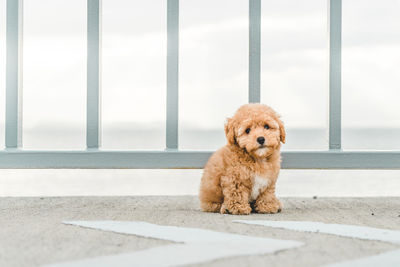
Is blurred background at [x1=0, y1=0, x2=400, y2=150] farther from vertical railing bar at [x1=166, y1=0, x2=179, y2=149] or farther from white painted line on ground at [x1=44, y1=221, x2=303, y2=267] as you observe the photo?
white painted line on ground at [x1=44, y1=221, x2=303, y2=267]

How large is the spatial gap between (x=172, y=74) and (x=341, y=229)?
Result: 110cm

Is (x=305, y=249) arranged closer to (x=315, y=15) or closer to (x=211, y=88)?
(x=211, y=88)

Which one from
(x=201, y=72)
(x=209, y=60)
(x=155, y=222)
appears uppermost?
(x=209, y=60)

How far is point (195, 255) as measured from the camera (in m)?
1.05

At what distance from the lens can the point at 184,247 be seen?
3.71 feet

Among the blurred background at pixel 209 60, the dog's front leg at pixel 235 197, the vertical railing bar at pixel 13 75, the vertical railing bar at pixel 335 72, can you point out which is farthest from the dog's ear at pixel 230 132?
the blurred background at pixel 209 60

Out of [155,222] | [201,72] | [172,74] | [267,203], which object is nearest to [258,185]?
[267,203]

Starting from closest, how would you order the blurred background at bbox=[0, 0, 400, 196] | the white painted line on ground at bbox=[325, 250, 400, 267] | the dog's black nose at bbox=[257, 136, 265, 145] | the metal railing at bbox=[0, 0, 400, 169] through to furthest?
the white painted line on ground at bbox=[325, 250, 400, 267] < the dog's black nose at bbox=[257, 136, 265, 145] < the metal railing at bbox=[0, 0, 400, 169] < the blurred background at bbox=[0, 0, 400, 196]

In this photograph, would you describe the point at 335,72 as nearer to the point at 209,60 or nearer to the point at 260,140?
the point at 260,140

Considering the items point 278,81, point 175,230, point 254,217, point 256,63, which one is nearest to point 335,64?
point 256,63

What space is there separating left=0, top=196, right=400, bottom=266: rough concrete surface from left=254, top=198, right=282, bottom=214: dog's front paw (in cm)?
5

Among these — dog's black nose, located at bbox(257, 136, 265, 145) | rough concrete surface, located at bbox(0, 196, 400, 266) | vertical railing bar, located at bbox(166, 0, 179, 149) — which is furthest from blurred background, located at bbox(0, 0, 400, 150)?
dog's black nose, located at bbox(257, 136, 265, 145)

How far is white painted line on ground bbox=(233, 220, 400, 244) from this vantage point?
1.28 meters

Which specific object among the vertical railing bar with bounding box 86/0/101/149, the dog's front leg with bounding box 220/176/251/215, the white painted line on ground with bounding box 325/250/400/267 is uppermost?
the vertical railing bar with bounding box 86/0/101/149
